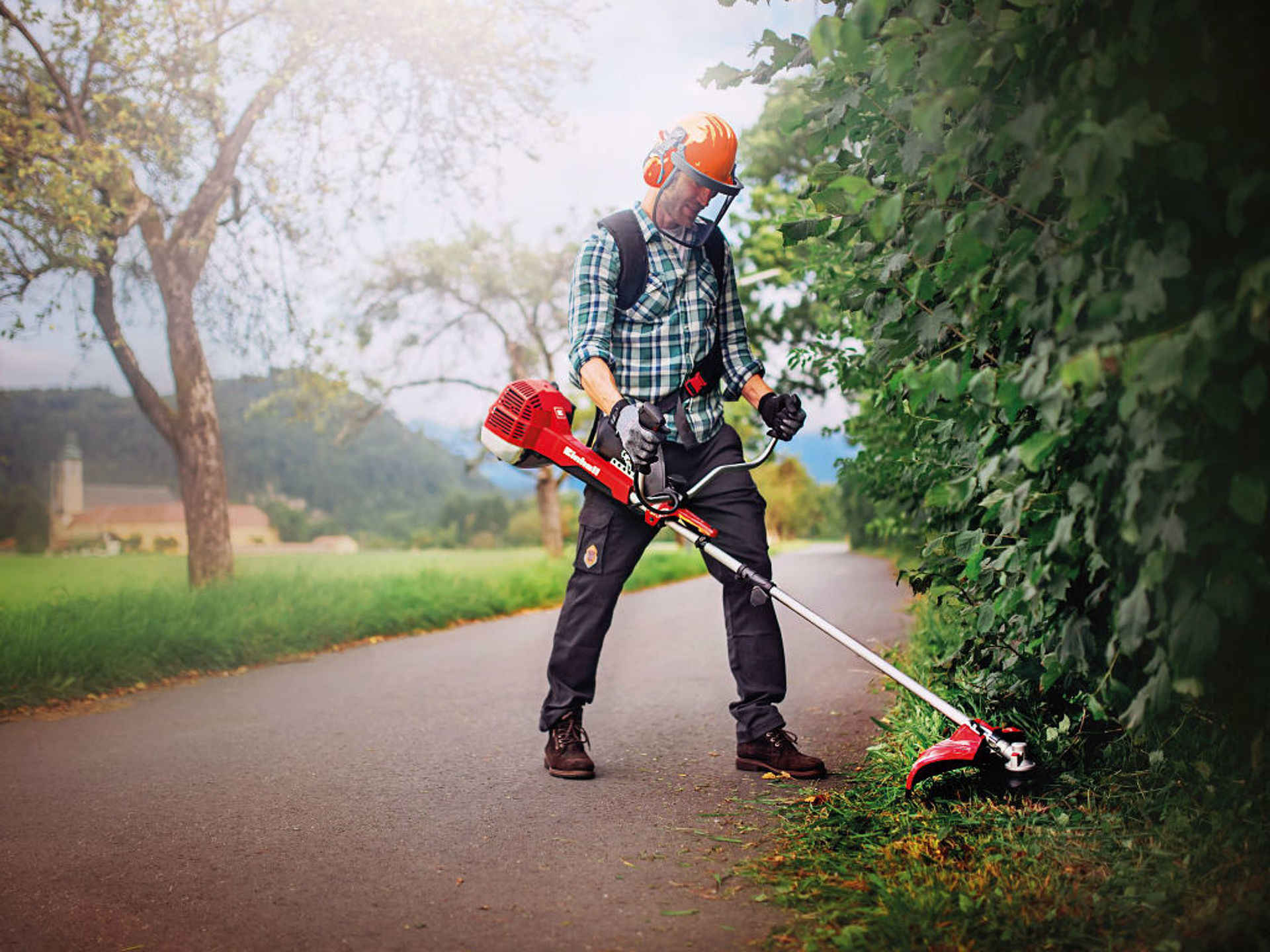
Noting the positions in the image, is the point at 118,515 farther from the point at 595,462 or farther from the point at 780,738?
the point at 780,738

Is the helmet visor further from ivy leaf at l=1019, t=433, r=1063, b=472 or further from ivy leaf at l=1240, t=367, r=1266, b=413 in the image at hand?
ivy leaf at l=1240, t=367, r=1266, b=413

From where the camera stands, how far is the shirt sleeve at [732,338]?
4.14 metres

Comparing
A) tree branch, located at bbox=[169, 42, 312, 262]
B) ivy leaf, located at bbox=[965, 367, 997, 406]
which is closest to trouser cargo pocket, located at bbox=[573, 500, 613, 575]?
ivy leaf, located at bbox=[965, 367, 997, 406]

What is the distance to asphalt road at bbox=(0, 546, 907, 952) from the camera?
8.21ft

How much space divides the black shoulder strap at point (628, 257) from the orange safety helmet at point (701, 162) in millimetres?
157

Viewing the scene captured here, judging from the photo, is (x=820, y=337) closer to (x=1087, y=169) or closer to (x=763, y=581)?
(x=763, y=581)

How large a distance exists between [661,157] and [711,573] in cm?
157

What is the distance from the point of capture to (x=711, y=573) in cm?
394

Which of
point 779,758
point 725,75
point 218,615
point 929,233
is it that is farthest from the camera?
point 218,615

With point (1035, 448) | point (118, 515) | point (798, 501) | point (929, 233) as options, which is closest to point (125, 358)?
point (118, 515)

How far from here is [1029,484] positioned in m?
2.41

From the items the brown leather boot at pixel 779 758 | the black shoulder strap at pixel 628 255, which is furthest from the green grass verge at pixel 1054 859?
the black shoulder strap at pixel 628 255

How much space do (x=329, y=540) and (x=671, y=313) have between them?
1077 cm

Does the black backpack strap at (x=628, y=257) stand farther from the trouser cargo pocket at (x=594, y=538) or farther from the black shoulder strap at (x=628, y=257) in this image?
the trouser cargo pocket at (x=594, y=538)
